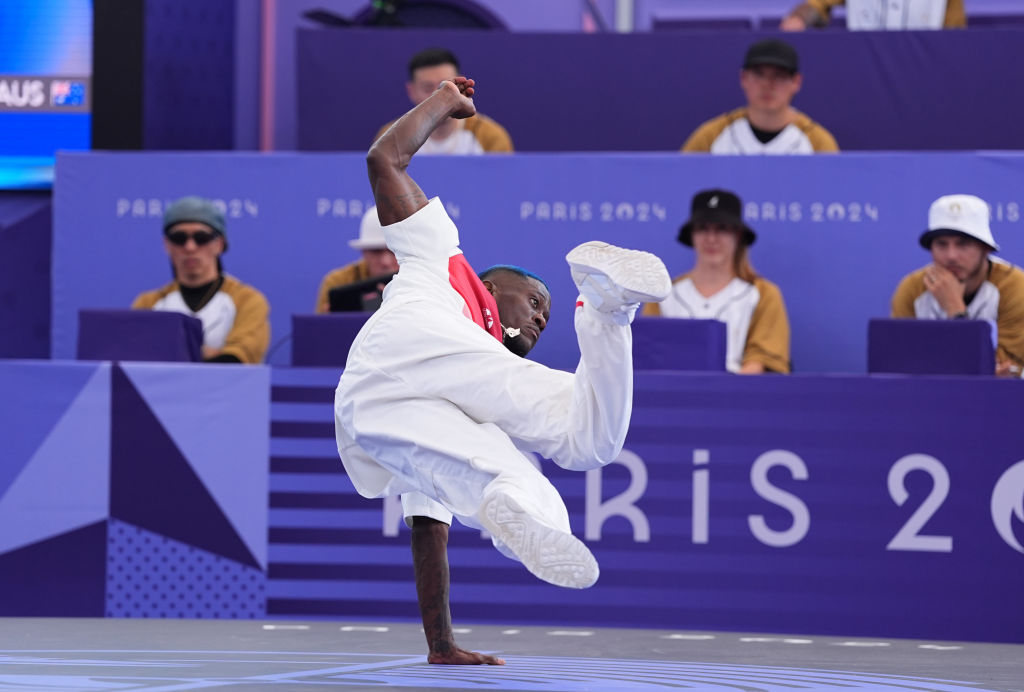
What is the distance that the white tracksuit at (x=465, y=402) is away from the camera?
3.75 metres

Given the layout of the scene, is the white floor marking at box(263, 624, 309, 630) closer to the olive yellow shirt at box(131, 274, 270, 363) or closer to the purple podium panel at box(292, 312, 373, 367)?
the purple podium panel at box(292, 312, 373, 367)

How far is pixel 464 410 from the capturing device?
3953 mm

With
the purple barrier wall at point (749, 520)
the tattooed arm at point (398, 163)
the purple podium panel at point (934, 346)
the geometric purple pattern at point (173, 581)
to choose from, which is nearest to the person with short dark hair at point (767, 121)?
the purple podium panel at point (934, 346)

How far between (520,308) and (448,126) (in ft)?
11.2

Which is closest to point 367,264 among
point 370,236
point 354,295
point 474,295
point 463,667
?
point 370,236

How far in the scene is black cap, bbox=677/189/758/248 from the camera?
6.76 m

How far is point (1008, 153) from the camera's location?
Answer: 7.15 m

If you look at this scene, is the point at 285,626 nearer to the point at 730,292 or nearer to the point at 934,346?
the point at 730,292

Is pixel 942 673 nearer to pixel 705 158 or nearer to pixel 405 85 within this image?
pixel 705 158

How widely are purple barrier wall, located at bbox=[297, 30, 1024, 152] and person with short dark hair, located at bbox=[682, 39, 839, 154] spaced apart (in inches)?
24.6

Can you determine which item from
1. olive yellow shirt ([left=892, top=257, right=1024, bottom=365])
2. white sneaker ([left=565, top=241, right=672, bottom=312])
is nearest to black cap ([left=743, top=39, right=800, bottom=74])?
olive yellow shirt ([left=892, top=257, right=1024, bottom=365])

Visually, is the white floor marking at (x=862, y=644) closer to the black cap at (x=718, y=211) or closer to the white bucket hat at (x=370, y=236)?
the black cap at (x=718, y=211)

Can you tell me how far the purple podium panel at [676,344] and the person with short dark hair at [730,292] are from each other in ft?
1.82

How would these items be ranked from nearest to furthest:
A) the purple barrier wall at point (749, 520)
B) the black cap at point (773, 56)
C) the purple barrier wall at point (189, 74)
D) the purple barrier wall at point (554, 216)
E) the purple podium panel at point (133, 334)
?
the purple barrier wall at point (749, 520), the purple podium panel at point (133, 334), the purple barrier wall at point (554, 216), the black cap at point (773, 56), the purple barrier wall at point (189, 74)
